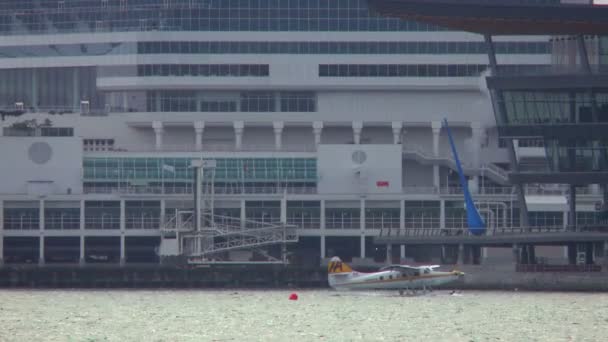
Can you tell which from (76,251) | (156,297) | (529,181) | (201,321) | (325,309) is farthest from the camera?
(76,251)

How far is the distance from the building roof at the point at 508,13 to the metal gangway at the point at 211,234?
2279cm

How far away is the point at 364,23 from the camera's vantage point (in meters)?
190

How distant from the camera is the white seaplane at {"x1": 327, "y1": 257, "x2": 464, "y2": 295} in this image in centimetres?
16038

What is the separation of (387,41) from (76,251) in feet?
91.9

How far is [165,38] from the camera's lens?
7475 inches

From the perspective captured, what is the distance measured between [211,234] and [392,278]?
66.3 ft

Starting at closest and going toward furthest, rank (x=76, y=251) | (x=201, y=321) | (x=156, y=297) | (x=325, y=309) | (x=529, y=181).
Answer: (x=201, y=321)
(x=325, y=309)
(x=156, y=297)
(x=529, y=181)
(x=76, y=251)

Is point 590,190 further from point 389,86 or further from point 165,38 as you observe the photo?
point 165,38

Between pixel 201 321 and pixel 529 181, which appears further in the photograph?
pixel 529 181

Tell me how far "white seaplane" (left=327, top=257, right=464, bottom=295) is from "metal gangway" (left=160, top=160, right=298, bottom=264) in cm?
1432

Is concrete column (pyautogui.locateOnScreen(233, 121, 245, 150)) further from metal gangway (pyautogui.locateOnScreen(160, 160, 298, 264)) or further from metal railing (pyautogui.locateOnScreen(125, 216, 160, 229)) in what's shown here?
metal railing (pyautogui.locateOnScreen(125, 216, 160, 229))

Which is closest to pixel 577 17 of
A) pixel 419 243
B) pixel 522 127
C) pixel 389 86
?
pixel 522 127

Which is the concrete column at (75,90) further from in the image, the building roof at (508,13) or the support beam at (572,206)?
the support beam at (572,206)

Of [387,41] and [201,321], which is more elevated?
[387,41]
